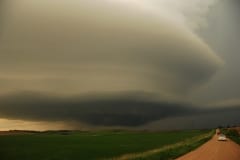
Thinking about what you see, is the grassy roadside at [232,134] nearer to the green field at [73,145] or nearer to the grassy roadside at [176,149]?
the grassy roadside at [176,149]

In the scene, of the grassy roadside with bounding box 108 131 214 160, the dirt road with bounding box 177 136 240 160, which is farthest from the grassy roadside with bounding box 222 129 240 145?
the grassy roadside with bounding box 108 131 214 160

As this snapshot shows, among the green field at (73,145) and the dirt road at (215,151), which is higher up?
the green field at (73,145)

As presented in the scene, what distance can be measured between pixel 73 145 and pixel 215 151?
5.86ft

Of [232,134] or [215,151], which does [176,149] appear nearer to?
[215,151]

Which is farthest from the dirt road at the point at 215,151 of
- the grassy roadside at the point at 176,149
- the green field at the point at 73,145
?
the green field at the point at 73,145

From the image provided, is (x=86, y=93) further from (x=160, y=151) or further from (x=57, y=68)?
(x=160, y=151)

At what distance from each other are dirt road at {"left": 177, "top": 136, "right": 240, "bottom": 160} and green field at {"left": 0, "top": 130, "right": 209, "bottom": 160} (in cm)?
49

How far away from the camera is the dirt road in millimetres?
5588

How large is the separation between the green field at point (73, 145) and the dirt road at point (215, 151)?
49cm

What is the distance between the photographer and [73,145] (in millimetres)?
5352

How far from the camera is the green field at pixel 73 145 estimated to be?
521 cm

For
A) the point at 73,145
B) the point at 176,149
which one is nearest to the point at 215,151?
the point at 176,149

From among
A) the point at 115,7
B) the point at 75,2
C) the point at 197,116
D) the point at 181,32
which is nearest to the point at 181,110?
the point at 197,116

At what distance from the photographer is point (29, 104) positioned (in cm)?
538
